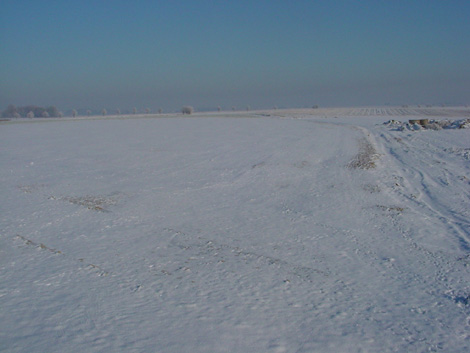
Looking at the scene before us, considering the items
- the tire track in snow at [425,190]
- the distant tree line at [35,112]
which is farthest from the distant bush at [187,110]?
the tire track in snow at [425,190]

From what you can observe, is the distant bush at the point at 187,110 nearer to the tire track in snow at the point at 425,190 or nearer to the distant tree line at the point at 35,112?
the distant tree line at the point at 35,112

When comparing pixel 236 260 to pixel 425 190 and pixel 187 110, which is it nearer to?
pixel 425 190

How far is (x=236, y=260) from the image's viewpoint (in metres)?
8.34

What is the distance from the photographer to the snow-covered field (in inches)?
225

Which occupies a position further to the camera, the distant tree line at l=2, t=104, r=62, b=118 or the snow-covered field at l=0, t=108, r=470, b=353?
the distant tree line at l=2, t=104, r=62, b=118

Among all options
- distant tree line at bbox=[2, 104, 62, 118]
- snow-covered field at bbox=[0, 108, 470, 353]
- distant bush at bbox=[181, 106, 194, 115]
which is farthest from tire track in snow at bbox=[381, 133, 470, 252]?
distant tree line at bbox=[2, 104, 62, 118]

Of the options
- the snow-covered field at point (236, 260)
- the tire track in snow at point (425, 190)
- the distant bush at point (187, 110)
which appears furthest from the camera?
the distant bush at point (187, 110)

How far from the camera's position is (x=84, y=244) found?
9.07 metres

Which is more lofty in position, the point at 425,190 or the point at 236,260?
the point at 425,190

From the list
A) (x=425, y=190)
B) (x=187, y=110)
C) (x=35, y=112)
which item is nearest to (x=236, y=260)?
(x=425, y=190)

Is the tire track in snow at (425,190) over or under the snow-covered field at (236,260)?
over

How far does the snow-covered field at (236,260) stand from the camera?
18.8 ft

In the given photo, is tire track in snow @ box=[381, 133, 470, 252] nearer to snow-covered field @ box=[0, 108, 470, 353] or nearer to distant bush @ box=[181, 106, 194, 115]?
snow-covered field @ box=[0, 108, 470, 353]

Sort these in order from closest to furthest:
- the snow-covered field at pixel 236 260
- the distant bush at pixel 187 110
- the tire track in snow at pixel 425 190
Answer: the snow-covered field at pixel 236 260 < the tire track in snow at pixel 425 190 < the distant bush at pixel 187 110
